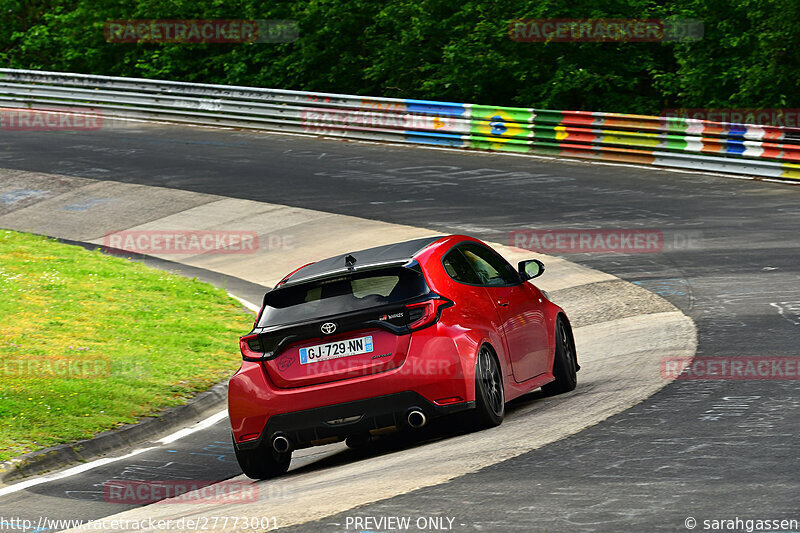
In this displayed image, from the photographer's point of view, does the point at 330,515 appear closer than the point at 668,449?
Yes

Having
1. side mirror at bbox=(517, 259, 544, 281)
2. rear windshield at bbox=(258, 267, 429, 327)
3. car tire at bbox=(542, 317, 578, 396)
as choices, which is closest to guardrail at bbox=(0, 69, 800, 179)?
car tire at bbox=(542, 317, 578, 396)

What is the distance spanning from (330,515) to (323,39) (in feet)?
100

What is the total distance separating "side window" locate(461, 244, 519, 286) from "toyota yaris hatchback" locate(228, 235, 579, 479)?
549mm

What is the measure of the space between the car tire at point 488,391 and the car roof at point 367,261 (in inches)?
36.1

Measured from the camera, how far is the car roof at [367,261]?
8453 mm

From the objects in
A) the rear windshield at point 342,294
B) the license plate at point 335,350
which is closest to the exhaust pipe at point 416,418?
the license plate at point 335,350

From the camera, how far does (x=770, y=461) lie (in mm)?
6625

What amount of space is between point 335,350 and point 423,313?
2.19ft

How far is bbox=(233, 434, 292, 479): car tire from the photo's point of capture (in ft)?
27.2

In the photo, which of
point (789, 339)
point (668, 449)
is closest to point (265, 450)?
point (668, 449)

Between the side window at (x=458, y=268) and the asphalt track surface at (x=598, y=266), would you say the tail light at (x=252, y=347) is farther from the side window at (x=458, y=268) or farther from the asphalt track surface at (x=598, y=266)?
the side window at (x=458, y=268)

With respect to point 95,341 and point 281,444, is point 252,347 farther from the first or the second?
point 95,341

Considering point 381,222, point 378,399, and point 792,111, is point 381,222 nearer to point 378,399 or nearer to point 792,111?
point 792,111

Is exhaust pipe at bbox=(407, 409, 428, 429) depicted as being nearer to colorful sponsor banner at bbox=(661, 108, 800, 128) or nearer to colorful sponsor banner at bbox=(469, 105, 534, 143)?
colorful sponsor banner at bbox=(661, 108, 800, 128)
